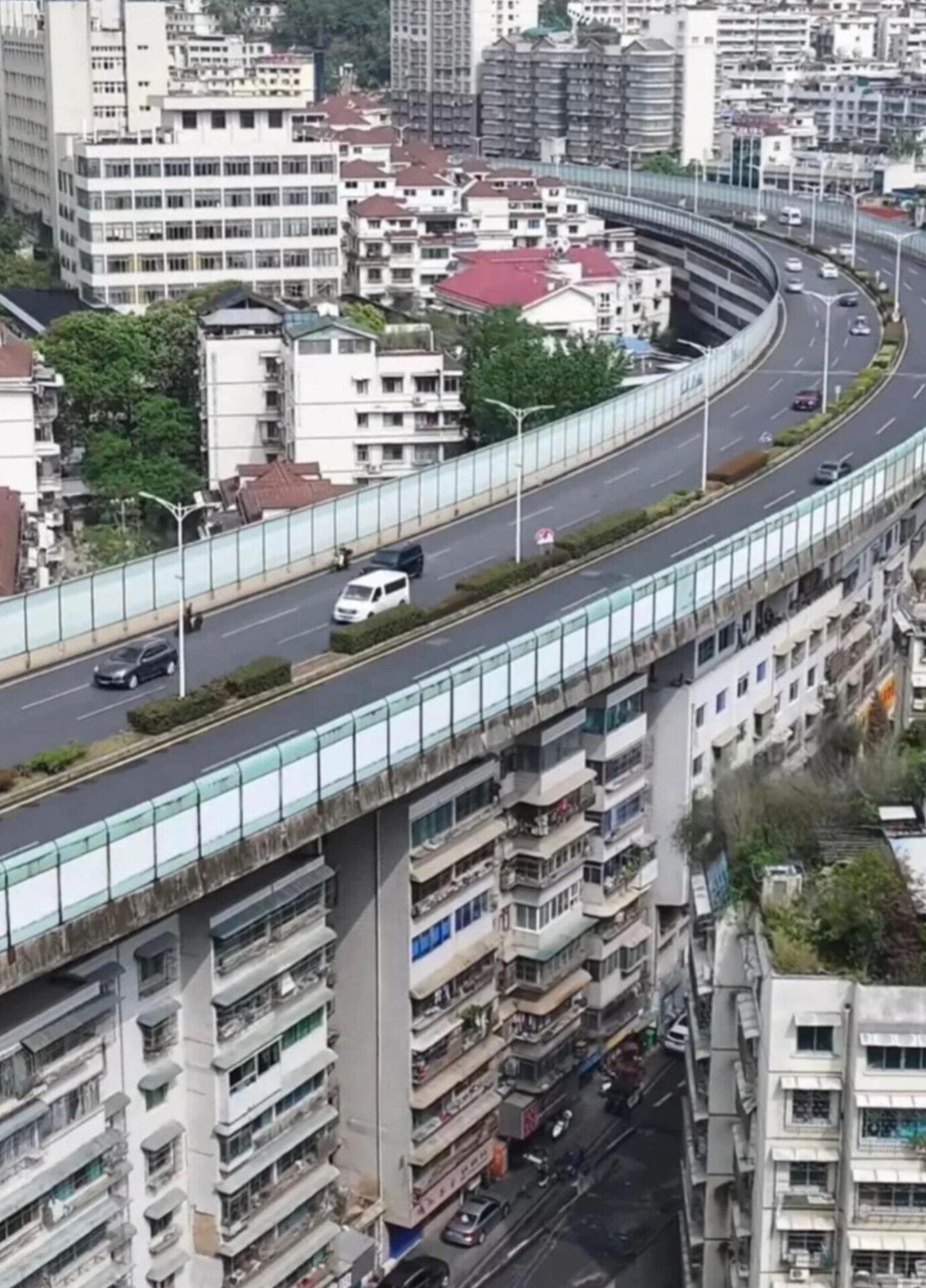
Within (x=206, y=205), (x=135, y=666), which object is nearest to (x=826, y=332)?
(x=206, y=205)

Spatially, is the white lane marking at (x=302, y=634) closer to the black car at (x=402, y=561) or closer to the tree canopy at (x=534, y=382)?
the black car at (x=402, y=561)

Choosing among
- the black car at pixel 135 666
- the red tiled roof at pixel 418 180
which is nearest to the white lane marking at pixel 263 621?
the black car at pixel 135 666

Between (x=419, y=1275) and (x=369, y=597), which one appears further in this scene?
(x=369, y=597)

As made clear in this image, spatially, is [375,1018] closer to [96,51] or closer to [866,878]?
[866,878]

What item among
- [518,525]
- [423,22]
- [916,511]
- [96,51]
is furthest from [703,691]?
[423,22]

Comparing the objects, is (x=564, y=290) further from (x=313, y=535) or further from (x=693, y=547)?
(x=313, y=535)
